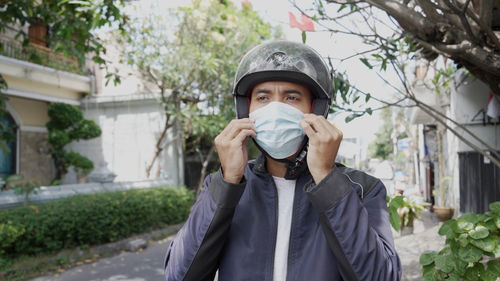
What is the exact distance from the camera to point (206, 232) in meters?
1.35

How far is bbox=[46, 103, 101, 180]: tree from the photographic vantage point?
11922 mm

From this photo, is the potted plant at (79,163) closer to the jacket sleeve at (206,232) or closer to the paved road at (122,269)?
the paved road at (122,269)

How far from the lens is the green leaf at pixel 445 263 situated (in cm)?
237

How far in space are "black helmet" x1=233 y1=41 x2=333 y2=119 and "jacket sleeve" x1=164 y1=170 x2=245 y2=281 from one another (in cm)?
52

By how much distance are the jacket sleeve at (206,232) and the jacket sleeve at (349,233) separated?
0.97 feet

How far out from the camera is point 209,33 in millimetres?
11117

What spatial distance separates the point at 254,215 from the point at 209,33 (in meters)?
10.3

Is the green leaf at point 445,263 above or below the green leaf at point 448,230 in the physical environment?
below

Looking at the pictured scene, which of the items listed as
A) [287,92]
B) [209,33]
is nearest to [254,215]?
[287,92]

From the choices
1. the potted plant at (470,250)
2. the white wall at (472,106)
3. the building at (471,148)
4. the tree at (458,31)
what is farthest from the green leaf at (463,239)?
the white wall at (472,106)

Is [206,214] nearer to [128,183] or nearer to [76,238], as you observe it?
[76,238]

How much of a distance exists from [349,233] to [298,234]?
0.74 feet

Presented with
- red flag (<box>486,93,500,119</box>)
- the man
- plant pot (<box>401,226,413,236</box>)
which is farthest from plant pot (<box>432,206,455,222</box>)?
the man

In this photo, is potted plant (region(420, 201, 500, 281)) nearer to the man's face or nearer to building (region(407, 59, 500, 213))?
the man's face
